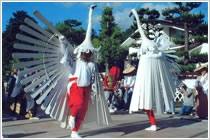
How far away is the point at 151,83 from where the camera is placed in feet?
17.0

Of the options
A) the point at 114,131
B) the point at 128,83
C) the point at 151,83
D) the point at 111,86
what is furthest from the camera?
the point at 128,83

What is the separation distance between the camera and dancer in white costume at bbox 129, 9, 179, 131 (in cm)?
515

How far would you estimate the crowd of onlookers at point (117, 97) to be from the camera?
7.39 m

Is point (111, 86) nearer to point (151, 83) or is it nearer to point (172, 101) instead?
point (172, 101)

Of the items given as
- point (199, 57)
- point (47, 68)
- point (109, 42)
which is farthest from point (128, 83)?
point (109, 42)

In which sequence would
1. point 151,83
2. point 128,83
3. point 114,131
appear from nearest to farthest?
point 151,83
point 114,131
point 128,83

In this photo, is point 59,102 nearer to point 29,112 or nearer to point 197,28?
point 29,112

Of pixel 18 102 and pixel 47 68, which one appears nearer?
pixel 47 68

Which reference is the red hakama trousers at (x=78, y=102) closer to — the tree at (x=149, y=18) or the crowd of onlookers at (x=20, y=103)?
the crowd of onlookers at (x=20, y=103)

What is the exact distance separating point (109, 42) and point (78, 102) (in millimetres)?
19891

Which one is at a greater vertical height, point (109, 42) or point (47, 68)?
point (109, 42)

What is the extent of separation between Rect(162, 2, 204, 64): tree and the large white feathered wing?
1206 cm

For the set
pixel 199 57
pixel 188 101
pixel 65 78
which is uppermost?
pixel 199 57

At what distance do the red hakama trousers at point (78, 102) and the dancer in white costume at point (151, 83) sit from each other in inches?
46.7
